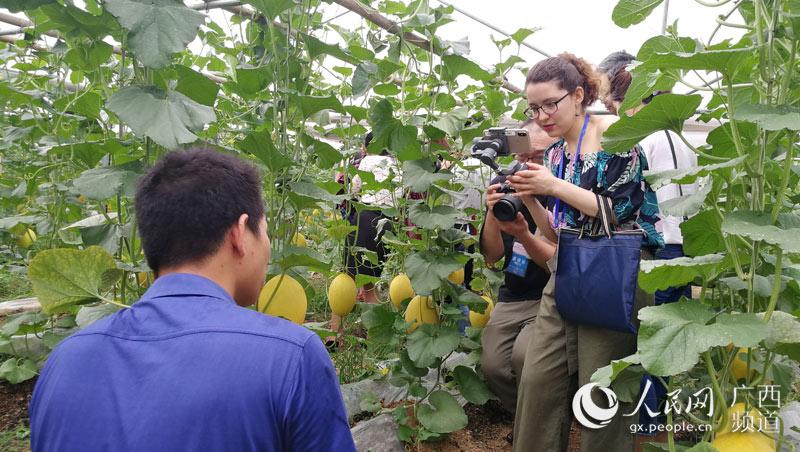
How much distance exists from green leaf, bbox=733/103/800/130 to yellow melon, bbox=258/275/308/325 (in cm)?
104

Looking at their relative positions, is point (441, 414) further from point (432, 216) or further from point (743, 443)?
point (743, 443)

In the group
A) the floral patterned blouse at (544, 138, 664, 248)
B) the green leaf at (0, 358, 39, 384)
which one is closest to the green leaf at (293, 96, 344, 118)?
the floral patterned blouse at (544, 138, 664, 248)

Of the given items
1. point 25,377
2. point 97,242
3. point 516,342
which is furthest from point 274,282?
point 25,377

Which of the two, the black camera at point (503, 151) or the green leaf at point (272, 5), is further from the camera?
the black camera at point (503, 151)

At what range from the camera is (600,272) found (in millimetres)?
1545

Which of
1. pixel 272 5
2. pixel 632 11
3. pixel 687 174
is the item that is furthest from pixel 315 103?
pixel 687 174

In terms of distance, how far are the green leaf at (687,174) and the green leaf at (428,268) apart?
84 centimetres

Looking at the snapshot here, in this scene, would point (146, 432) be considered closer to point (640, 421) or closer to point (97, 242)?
point (97, 242)

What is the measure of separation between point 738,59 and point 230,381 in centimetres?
94

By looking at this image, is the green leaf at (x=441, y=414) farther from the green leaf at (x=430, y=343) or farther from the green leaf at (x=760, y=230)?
the green leaf at (x=760, y=230)

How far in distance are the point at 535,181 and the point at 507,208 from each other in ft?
0.70

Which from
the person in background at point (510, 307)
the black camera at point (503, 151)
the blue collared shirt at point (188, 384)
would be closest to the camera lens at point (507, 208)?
the black camera at point (503, 151)

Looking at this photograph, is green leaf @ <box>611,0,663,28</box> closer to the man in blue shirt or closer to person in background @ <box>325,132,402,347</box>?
the man in blue shirt

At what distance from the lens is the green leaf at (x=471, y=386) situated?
7.17 ft
